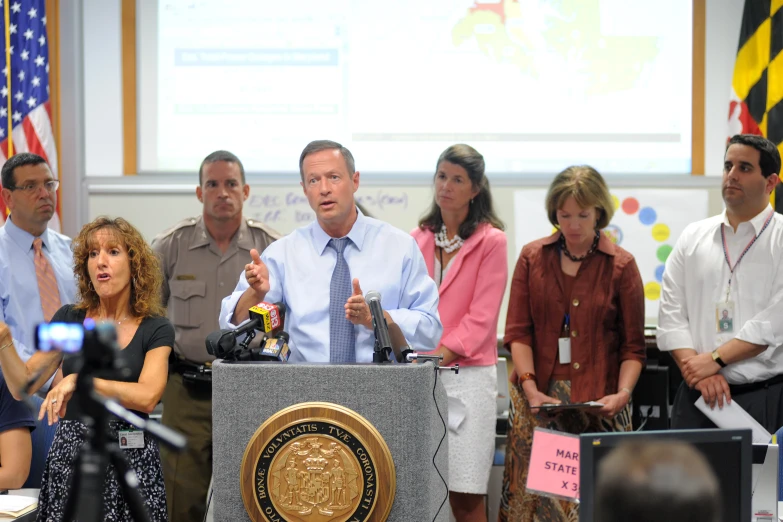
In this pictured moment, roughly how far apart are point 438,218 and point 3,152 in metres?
2.60

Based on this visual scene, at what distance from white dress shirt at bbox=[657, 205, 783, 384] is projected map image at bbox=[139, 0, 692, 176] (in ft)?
5.14

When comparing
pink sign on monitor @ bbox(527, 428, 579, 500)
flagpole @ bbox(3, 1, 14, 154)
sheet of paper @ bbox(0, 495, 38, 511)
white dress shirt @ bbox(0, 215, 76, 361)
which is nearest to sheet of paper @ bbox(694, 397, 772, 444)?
pink sign on monitor @ bbox(527, 428, 579, 500)

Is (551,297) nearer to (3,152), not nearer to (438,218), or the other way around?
(438,218)

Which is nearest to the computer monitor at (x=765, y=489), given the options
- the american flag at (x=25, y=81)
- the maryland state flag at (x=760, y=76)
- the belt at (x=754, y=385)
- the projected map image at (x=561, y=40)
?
the belt at (x=754, y=385)

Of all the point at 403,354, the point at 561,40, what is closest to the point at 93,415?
the point at 403,354

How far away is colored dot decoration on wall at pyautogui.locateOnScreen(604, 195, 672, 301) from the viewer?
16.8 feet

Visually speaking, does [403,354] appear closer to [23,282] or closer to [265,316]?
[265,316]

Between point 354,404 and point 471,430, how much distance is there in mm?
1623

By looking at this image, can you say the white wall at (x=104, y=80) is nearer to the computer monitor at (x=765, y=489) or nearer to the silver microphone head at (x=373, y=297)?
the silver microphone head at (x=373, y=297)

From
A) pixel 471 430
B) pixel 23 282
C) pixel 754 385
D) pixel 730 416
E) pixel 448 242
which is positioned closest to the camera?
pixel 730 416

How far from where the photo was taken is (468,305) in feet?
12.5

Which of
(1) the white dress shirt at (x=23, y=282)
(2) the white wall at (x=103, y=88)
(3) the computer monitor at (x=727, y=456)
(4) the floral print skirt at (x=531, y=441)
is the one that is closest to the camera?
(3) the computer monitor at (x=727, y=456)

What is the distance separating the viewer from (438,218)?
393 centimetres

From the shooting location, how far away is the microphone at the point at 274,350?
2330 mm
